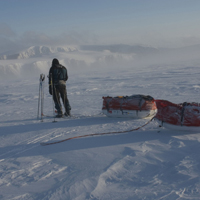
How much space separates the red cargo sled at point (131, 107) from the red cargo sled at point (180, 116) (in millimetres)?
921

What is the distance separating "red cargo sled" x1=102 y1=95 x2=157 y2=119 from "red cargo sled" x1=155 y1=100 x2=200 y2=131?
0.92 metres

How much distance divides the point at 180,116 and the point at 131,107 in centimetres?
143

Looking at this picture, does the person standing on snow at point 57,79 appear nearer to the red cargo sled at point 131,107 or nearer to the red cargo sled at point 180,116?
the red cargo sled at point 131,107

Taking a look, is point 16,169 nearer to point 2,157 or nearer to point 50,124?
point 2,157

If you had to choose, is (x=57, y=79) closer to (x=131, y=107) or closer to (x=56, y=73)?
(x=56, y=73)

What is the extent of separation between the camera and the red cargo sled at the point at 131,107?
214 inches

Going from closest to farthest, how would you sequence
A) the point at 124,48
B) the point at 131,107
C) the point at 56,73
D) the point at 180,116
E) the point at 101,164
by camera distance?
1. the point at 101,164
2. the point at 180,116
3. the point at 131,107
4. the point at 56,73
5. the point at 124,48

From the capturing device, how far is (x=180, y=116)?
4.26m

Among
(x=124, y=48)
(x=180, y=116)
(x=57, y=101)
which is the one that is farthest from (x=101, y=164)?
(x=124, y=48)

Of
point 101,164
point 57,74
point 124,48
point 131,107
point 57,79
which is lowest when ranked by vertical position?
point 101,164

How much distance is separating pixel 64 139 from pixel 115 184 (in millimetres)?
1868

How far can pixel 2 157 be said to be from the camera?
142 inches

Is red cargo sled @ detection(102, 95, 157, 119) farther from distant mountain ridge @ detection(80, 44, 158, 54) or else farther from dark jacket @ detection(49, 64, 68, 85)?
distant mountain ridge @ detection(80, 44, 158, 54)

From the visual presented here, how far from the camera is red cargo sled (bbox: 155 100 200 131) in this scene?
4.16 meters
